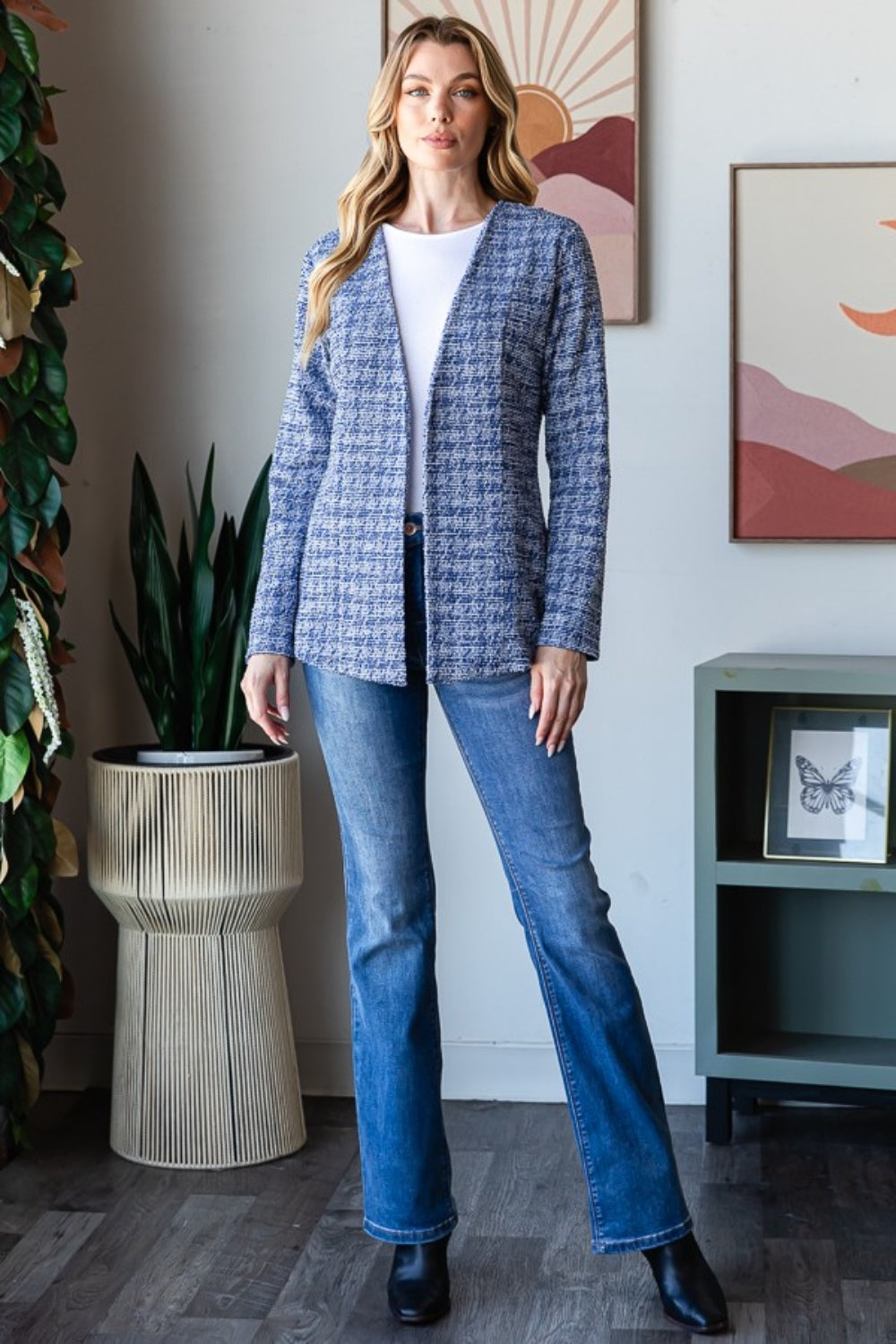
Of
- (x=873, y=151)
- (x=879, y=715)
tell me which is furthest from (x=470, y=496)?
(x=873, y=151)

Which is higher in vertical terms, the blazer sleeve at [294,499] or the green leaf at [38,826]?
the blazer sleeve at [294,499]

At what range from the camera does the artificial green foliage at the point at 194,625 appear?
263 cm

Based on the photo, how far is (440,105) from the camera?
1838 millimetres

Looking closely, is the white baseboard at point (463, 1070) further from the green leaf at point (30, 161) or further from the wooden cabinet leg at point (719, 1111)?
the green leaf at point (30, 161)

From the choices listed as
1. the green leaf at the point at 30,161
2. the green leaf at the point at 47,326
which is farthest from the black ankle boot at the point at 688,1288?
the green leaf at the point at 30,161

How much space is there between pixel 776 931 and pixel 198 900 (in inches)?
40.0

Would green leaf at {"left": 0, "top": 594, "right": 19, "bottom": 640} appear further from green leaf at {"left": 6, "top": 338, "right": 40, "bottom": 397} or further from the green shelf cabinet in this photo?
the green shelf cabinet

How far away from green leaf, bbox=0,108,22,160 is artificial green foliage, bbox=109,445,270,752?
1.93ft

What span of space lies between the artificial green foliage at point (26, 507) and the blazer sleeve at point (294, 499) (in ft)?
1.82

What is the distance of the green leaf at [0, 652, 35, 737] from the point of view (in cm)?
240

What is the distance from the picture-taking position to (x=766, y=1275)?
2078mm

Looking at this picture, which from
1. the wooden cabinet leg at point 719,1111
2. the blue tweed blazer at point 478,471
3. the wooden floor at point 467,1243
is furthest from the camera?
the wooden cabinet leg at point 719,1111

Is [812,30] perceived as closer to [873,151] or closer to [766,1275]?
[873,151]

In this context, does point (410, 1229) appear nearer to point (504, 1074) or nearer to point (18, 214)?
point (504, 1074)
